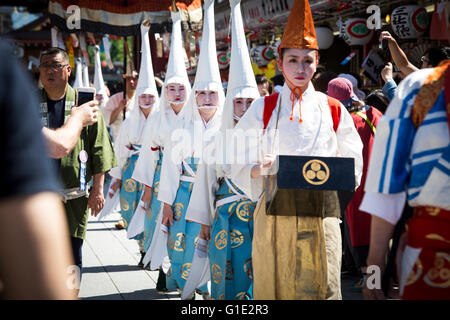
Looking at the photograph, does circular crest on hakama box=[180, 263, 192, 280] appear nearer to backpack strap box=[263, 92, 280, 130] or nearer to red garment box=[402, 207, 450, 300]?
backpack strap box=[263, 92, 280, 130]

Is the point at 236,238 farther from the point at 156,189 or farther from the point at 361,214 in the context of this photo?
the point at 156,189

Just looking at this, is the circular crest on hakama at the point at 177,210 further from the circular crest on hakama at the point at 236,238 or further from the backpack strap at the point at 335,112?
the backpack strap at the point at 335,112

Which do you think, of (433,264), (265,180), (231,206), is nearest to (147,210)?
(231,206)

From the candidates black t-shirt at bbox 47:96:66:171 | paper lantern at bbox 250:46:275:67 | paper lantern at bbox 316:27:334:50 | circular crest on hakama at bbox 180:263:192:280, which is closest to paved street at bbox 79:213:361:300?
circular crest on hakama at bbox 180:263:192:280

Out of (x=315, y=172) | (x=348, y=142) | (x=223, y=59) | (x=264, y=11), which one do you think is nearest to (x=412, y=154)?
(x=315, y=172)

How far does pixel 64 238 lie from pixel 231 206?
282cm

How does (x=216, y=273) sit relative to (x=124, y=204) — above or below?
above

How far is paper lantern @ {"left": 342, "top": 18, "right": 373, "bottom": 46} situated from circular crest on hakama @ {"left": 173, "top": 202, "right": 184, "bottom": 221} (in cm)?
516

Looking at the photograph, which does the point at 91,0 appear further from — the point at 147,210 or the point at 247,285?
the point at 247,285

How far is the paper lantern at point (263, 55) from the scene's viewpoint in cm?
1141

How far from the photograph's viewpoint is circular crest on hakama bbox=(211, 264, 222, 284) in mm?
3682

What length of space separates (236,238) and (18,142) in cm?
286

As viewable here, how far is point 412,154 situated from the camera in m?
1.88

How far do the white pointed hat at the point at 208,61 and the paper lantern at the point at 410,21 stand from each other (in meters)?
3.77
